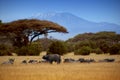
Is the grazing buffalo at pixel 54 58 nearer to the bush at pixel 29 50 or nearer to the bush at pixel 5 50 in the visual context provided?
the bush at pixel 29 50

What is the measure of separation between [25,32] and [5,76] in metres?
15.8

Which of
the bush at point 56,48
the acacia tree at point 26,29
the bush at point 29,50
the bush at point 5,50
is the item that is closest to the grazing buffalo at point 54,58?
the bush at point 56,48

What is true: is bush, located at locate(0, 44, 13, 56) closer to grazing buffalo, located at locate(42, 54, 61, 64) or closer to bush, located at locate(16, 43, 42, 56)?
bush, located at locate(16, 43, 42, 56)

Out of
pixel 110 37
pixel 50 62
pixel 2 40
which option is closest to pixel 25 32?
pixel 2 40

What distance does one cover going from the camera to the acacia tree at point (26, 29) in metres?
26.2

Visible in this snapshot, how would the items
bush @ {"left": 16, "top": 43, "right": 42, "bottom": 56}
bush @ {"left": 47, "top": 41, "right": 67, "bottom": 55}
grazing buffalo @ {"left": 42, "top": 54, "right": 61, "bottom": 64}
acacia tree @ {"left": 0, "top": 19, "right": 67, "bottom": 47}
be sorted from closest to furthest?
1. grazing buffalo @ {"left": 42, "top": 54, "right": 61, "bottom": 64}
2. bush @ {"left": 47, "top": 41, "right": 67, "bottom": 55}
3. bush @ {"left": 16, "top": 43, "right": 42, "bottom": 56}
4. acacia tree @ {"left": 0, "top": 19, "right": 67, "bottom": 47}

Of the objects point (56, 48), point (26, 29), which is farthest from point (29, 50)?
point (26, 29)

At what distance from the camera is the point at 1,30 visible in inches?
1061

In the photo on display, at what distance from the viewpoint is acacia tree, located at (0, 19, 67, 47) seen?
86.0 feet

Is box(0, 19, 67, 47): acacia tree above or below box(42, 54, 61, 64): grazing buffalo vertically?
above

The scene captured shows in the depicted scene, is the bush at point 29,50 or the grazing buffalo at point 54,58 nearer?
the grazing buffalo at point 54,58

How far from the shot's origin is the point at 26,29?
87.7 feet

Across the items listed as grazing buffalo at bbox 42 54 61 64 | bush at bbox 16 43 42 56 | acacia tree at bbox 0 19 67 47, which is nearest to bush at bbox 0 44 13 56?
bush at bbox 16 43 42 56

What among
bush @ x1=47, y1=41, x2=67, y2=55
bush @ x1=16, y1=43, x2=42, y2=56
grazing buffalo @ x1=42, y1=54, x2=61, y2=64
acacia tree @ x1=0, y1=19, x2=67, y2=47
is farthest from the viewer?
acacia tree @ x1=0, y1=19, x2=67, y2=47
